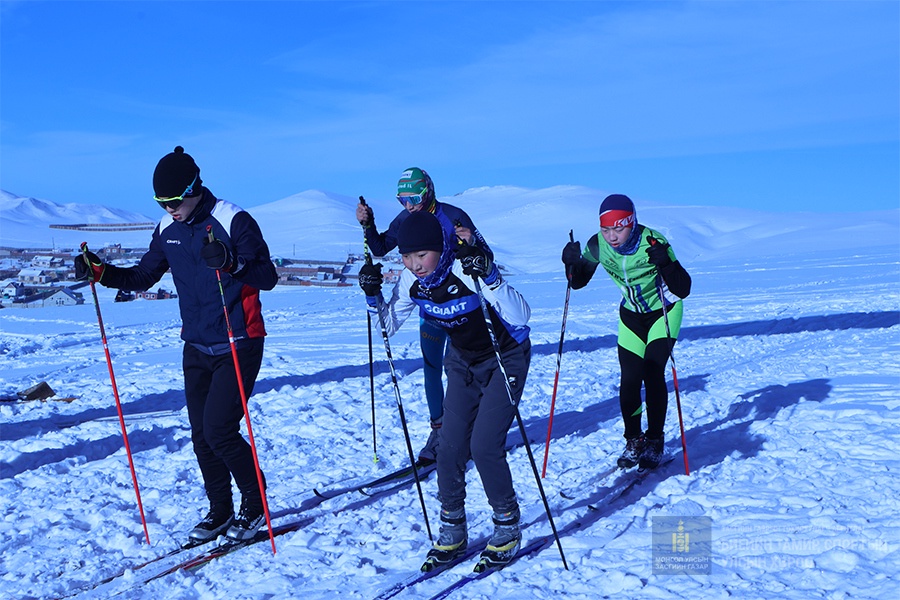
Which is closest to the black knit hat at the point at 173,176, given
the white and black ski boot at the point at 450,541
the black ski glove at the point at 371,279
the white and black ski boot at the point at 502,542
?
the black ski glove at the point at 371,279

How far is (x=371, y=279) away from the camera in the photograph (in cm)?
493

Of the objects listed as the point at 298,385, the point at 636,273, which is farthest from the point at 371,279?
the point at 298,385

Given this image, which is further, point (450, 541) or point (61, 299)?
point (61, 299)

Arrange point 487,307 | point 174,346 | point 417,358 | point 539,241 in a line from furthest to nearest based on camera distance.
→ point 539,241, point 174,346, point 417,358, point 487,307

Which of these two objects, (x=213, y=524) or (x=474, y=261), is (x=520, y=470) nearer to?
(x=213, y=524)

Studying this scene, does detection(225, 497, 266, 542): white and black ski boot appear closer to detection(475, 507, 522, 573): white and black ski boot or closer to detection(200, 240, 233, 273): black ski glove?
detection(475, 507, 522, 573): white and black ski boot

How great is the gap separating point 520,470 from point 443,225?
1.89m

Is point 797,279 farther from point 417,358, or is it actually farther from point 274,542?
point 274,542

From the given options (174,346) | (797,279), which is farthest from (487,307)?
(797,279)

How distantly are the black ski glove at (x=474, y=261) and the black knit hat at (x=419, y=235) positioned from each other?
0.44 feet

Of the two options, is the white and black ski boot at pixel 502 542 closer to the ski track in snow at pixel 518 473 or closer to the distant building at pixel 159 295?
the ski track in snow at pixel 518 473

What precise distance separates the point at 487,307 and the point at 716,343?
8.57 meters

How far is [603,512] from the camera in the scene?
5219 mm

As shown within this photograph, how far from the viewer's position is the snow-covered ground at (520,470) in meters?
4.30
